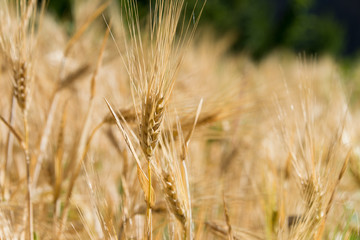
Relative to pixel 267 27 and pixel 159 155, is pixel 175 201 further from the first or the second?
pixel 267 27

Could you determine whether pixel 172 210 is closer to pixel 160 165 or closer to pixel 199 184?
pixel 160 165

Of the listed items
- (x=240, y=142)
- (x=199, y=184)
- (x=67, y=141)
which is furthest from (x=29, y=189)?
(x=240, y=142)

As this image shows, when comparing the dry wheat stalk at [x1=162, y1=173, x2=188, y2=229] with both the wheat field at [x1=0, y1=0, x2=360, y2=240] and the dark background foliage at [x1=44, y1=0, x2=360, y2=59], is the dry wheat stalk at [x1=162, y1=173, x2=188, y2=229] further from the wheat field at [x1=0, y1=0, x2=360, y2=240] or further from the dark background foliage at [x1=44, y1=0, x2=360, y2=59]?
the dark background foliage at [x1=44, y1=0, x2=360, y2=59]

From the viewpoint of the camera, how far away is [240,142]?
0.97m

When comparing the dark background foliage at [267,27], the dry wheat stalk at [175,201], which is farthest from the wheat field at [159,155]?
the dark background foliage at [267,27]

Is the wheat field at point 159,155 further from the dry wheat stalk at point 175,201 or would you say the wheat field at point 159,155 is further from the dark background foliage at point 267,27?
the dark background foliage at point 267,27

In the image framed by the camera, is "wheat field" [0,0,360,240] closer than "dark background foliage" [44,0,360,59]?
Yes

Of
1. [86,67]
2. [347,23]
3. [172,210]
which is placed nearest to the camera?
[172,210]

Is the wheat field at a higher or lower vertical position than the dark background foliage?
higher

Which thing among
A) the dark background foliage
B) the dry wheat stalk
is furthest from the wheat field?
the dark background foliage

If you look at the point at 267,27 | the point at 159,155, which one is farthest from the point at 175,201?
the point at 267,27

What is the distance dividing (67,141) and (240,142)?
39 centimetres

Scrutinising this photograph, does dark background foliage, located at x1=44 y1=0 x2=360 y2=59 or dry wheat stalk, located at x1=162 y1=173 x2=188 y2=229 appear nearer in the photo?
dry wheat stalk, located at x1=162 y1=173 x2=188 y2=229

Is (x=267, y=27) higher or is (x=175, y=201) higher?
(x=175, y=201)
